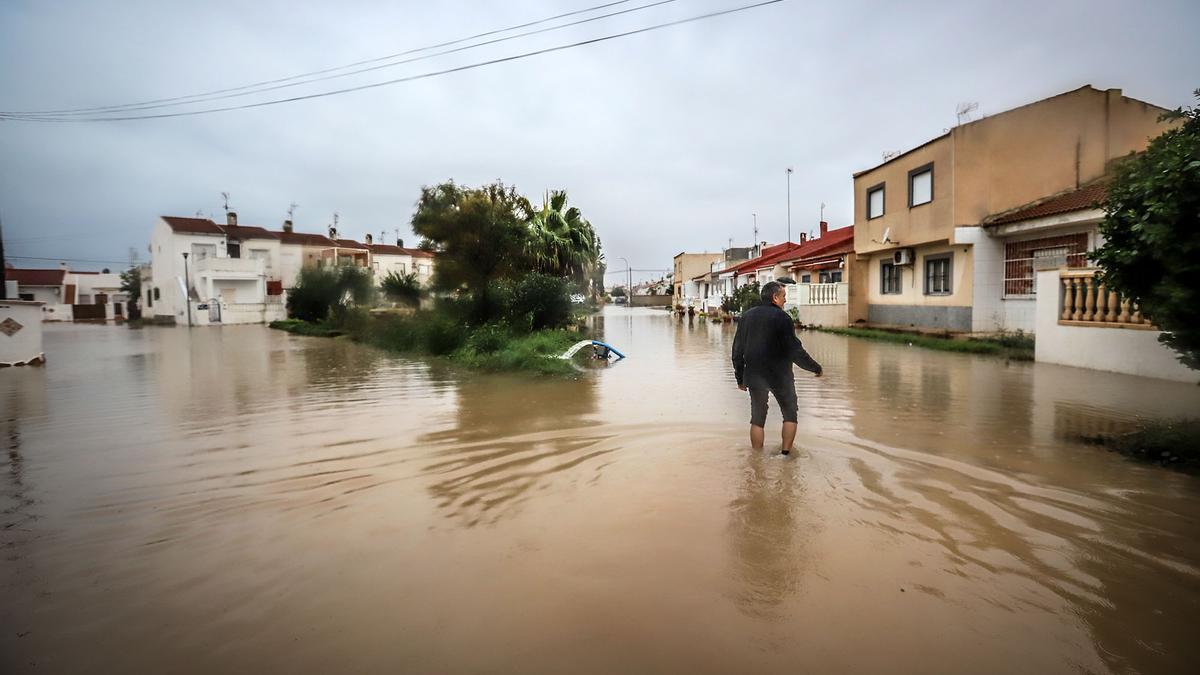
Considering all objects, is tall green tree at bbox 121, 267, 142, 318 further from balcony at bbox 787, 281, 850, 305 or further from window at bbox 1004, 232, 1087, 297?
window at bbox 1004, 232, 1087, 297

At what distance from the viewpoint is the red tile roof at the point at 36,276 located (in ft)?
186

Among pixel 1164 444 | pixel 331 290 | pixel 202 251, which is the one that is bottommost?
pixel 1164 444

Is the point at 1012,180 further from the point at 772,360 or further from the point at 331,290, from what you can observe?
the point at 331,290

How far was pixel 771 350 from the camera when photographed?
6.53m

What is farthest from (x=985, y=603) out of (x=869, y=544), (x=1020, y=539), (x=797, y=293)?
(x=797, y=293)

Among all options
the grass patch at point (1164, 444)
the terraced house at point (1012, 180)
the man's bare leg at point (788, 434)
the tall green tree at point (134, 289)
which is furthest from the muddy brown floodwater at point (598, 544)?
the tall green tree at point (134, 289)

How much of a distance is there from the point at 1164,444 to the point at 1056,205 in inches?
487

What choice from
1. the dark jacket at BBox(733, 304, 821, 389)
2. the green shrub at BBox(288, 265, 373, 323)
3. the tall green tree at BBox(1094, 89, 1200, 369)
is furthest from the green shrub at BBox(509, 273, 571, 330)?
the green shrub at BBox(288, 265, 373, 323)

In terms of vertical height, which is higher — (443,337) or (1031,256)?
(1031,256)

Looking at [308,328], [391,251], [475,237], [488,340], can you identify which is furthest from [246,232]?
[488,340]

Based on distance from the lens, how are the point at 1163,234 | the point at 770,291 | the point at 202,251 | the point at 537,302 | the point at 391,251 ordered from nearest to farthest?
the point at 1163,234 → the point at 770,291 → the point at 537,302 → the point at 202,251 → the point at 391,251

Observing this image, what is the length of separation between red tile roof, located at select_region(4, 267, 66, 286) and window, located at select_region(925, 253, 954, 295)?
7236 cm

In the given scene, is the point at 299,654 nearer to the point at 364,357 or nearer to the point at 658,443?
the point at 658,443

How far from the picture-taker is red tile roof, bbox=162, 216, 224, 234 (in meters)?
47.5
